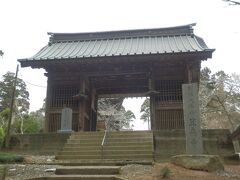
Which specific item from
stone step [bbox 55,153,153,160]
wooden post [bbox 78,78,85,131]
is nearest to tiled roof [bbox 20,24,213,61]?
wooden post [bbox 78,78,85,131]

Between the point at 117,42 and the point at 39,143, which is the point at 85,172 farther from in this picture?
the point at 117,42

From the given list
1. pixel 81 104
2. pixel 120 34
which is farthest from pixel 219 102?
pixel 81 104

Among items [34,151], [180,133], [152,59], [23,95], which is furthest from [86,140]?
[23,95]

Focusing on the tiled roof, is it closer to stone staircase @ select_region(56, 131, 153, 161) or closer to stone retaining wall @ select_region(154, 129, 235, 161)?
stone staircase @ select_region(56, 131, 153, 161)

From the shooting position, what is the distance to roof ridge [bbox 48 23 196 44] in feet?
63.3

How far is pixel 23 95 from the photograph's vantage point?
53.2m

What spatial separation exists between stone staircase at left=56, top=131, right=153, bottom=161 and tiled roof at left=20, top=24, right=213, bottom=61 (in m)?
4.70

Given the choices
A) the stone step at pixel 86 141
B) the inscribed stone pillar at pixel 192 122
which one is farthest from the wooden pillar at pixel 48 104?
the inscribed stone pillar at pixel 192 122

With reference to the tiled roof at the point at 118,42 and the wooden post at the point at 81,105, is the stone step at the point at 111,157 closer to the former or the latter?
the wooden post at the point at 81,105

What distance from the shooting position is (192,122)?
32.4ft

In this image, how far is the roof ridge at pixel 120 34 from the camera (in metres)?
19.3

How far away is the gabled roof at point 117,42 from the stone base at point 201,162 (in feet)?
26.7

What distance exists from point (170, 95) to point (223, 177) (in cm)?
802

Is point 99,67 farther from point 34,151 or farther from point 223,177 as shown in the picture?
point 223,177
